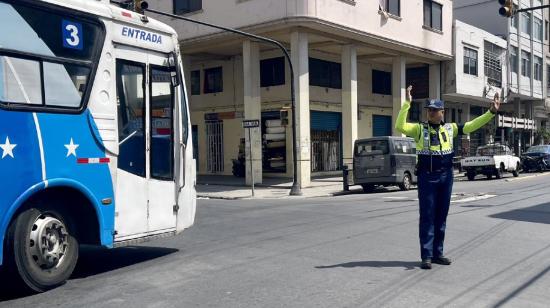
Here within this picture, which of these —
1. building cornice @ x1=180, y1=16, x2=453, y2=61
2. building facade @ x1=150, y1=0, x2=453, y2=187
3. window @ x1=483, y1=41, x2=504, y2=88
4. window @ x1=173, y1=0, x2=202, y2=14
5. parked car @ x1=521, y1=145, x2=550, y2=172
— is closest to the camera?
building cornice @ x1=180, y1=16, x2=453, y2=61

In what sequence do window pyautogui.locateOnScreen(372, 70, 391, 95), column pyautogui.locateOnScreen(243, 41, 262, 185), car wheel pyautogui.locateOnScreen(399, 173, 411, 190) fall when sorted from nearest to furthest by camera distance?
1. car wheel pyautogui.locateOnScreen(399, 173, 411, 190)
2. column pyautogui.locateOnScreen(243, 41, 262, 185)
3. window pyautogui.locateOnScreen(372, 70, 391, 95)

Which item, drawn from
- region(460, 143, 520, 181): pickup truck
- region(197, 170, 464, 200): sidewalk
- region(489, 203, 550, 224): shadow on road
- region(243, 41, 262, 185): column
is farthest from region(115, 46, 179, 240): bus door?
region(460, 143, 520, 181): pickup truck

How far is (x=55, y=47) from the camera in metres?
6.12

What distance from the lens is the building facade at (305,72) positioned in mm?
23297

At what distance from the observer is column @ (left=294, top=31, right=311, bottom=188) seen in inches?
908

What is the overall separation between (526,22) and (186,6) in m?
30.2

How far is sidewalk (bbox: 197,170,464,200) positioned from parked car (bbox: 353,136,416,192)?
1.09 meters

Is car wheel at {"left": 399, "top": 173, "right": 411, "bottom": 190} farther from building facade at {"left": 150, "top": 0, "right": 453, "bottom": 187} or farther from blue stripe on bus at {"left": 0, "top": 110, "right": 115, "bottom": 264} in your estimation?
blue stripe on bus at {"left": 0, "top": 110, "right": 115, "bottom": 264}

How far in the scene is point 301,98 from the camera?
23219mm

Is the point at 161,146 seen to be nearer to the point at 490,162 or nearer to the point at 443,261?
the point at 443,261

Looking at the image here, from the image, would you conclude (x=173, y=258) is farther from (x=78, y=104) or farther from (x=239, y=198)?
(x=239, y=198)

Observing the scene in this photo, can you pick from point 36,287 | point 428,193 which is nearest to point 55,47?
point 36,287

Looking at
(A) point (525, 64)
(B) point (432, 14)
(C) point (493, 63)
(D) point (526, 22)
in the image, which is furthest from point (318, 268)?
(D) point (526, 22)

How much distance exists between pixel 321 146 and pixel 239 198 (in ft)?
34.4
